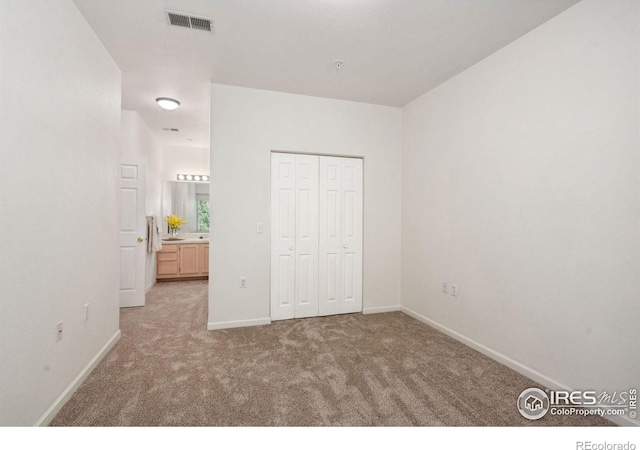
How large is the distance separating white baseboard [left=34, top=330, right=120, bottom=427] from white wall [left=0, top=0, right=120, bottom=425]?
0.04ft

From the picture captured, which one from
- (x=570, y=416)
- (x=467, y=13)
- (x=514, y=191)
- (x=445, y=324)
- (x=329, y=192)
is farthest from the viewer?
(x=329, y=192)

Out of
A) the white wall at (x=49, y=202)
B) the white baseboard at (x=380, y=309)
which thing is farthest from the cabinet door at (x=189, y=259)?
the white baseboard at (x=380, y=309)

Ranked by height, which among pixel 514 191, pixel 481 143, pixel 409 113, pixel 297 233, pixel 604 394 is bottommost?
pixel 604 394

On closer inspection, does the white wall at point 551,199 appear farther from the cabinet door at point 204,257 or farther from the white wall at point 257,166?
the cabinet door at point 204,257

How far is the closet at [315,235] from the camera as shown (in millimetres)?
3719

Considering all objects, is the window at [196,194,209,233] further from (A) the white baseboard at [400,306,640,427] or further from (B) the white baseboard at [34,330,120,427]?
A: (A) the white baseboard at [400,306,640,427]

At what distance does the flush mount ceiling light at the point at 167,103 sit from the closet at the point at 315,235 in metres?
1.55

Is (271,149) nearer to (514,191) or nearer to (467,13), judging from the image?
(467,13)

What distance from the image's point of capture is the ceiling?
86.8 inches

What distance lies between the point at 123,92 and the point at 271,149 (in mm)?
1990

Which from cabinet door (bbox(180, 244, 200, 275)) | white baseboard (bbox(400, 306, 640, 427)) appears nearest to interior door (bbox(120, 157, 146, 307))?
cabinet door (bbox(180, 244, 200, 275))

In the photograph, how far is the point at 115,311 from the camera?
304 cm

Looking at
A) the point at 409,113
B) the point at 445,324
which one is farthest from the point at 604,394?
the point at 409,113

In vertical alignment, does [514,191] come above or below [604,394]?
above
